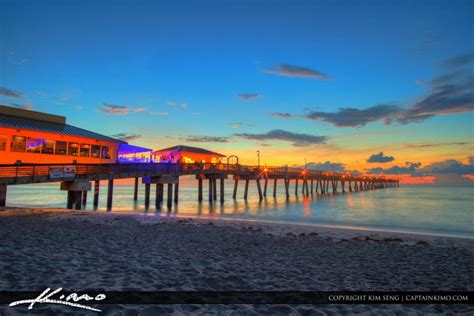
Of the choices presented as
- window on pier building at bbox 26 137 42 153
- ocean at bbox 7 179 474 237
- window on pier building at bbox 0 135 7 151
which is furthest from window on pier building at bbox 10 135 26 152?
ocean at bbox 7 179 474 237

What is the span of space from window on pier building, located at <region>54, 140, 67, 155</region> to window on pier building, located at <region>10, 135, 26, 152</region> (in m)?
2.17

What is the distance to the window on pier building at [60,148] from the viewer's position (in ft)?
71.7

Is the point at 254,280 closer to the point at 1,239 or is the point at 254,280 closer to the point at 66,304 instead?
the point at 66,304

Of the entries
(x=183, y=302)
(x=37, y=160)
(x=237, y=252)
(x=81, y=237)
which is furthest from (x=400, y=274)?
(x=37, y=160)

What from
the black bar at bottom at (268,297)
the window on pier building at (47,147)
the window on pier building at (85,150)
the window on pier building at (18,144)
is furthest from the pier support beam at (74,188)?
the black bar at bottom at (268,297)

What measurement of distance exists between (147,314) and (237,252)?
498 cm

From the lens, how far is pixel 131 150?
97.6ft

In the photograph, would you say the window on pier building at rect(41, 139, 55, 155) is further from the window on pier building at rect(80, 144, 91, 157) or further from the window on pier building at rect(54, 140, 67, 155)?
the window on pier building at rect(80, 144, 91, 157)

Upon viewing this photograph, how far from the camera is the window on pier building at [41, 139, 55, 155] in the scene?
2097 centimetres

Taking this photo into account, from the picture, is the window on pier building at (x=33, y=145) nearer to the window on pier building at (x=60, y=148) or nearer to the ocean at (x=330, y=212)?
the window on pier building at (x=60, y=148)

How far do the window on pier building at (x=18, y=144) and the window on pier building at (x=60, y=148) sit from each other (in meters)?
2.17

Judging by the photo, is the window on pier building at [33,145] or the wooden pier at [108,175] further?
the window on pier building at [33,145]

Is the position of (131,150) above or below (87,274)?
above

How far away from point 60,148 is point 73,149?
100 centimetres
